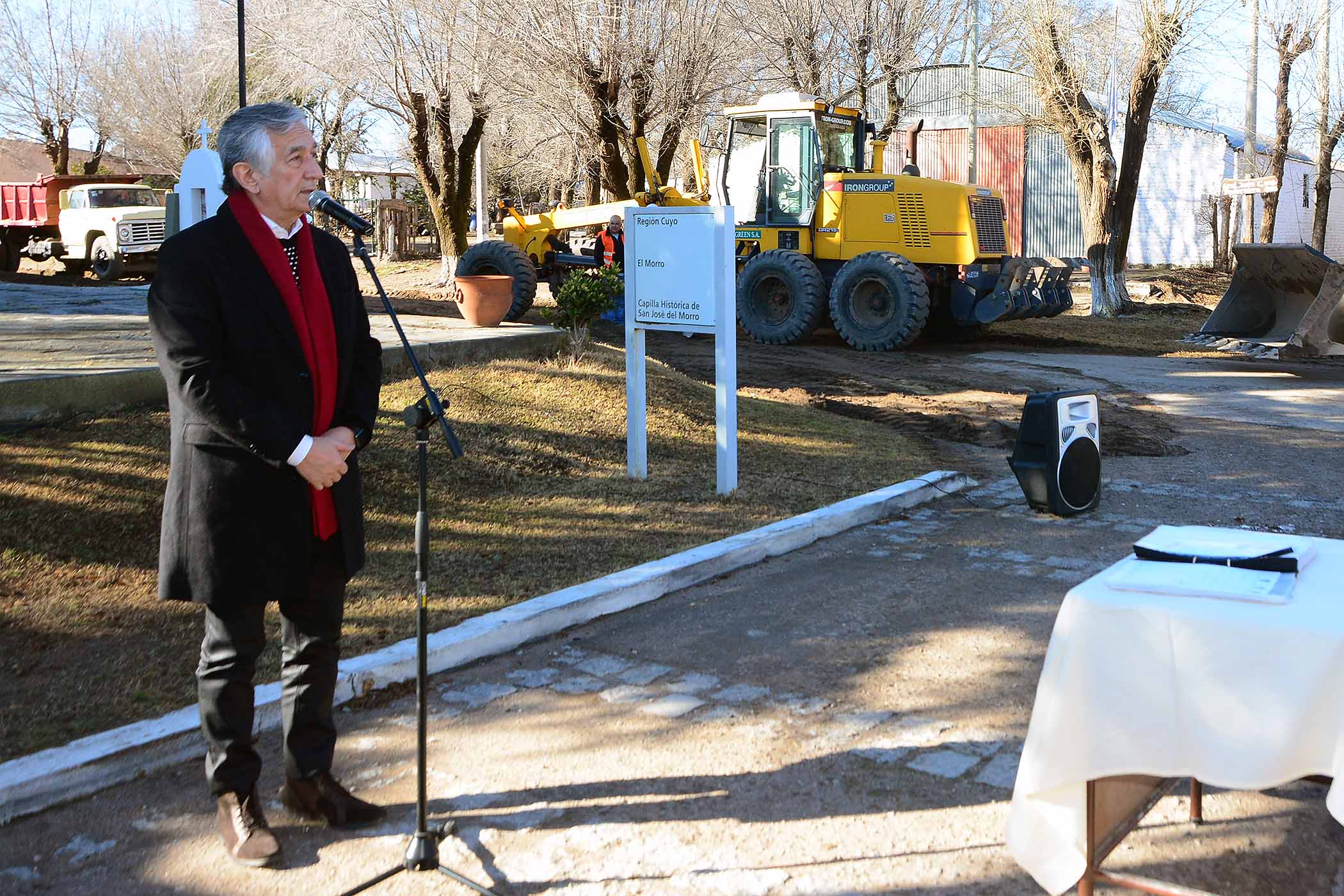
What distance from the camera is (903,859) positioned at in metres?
3.32

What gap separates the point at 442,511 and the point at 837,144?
471 inches

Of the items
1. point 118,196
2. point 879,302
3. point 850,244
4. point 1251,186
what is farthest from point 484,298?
point 118,196

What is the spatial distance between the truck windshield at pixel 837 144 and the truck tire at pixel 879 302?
153cm

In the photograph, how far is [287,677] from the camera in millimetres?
3514

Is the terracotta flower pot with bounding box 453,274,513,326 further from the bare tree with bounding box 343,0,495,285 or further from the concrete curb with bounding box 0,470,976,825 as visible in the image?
the bare tree with bounding box 343,0,495,285

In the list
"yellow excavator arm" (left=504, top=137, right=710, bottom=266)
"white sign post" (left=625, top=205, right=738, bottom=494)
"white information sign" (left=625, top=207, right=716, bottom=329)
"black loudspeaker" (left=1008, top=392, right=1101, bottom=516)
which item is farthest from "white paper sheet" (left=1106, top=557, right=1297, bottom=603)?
"yellow excavator arm" (left=504, top=137, right=710, bottom=266)

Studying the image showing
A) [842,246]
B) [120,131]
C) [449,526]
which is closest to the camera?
[449,526]

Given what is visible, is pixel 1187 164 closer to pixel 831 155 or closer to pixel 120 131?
pixel 831 155

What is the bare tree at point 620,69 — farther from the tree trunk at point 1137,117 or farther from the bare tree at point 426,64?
the tree trunk at point 1137,117

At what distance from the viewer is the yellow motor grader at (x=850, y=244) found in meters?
16.2

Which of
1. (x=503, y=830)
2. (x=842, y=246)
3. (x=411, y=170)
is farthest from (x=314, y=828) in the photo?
(x=411, y=170)

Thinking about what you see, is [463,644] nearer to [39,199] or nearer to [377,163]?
[39,199]

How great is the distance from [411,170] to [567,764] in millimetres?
51153

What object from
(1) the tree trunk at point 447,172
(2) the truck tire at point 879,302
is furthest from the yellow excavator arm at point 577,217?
(2) the truck tire at point 879,302
